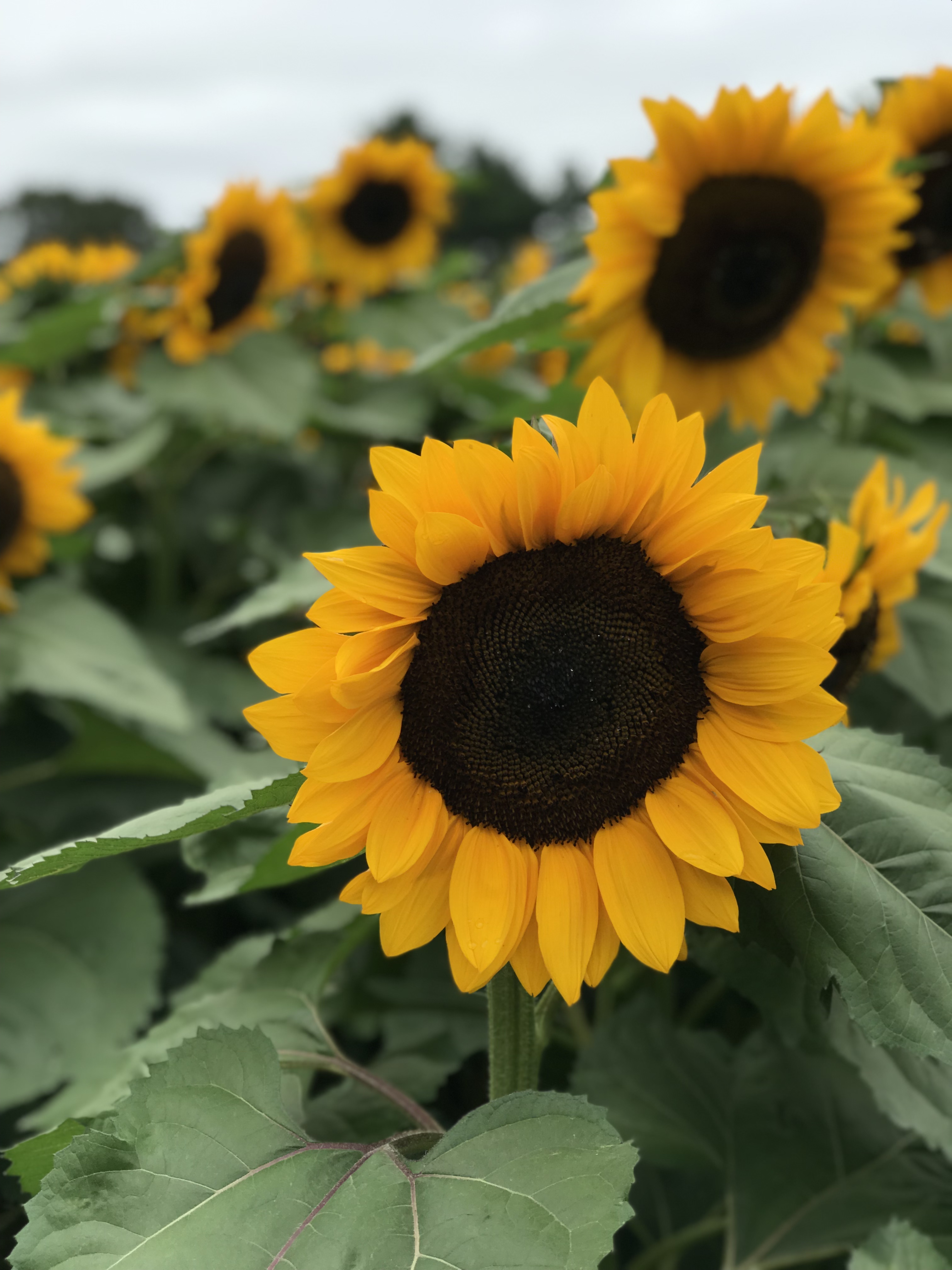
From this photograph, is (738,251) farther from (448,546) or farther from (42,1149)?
(42,1149)

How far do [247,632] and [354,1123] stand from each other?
4.86 feet

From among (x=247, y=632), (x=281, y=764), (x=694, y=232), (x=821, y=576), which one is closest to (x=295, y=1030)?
(x=281, y=764)

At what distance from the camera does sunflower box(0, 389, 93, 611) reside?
6.43 feet

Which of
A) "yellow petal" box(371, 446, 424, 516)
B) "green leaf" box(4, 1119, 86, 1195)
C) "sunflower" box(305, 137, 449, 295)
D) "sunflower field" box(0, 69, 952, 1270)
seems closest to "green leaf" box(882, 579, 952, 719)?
"sunflower field" box(0, 69, 952, 1270)

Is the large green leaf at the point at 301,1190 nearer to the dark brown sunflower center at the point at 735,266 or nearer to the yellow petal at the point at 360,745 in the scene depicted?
the yellow petal at the point at 360,745

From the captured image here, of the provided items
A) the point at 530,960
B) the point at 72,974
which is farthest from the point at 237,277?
Result: the point at 530,960

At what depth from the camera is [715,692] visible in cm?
81

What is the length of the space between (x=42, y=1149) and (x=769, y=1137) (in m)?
0.72

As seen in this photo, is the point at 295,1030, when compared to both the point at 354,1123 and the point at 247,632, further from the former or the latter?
the point at 247,632

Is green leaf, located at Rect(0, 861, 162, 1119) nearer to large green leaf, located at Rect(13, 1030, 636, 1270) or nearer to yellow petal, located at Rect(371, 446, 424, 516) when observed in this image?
large green leaf, located at Rect(13, 1030, 636, 1270)

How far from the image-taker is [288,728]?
0.76 meters

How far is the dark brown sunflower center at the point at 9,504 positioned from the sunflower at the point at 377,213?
1.59 meters

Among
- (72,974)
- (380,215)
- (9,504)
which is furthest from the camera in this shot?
(380,215)

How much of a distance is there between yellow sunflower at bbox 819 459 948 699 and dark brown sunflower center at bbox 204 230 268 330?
1.83 meters
